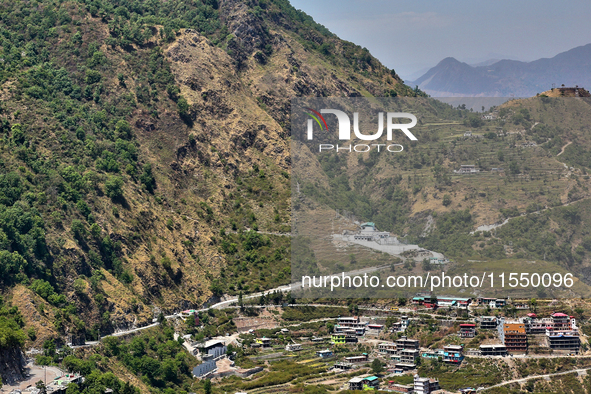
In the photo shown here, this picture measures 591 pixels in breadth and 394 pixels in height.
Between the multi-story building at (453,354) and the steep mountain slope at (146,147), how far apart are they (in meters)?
23.1

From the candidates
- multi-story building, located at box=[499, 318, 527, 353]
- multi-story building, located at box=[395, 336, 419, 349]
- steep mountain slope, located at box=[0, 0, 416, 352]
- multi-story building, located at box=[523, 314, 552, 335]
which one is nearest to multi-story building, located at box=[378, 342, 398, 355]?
multi-story building, located at box=[395, 336, 419, 349]

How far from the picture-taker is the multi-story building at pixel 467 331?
78.8m

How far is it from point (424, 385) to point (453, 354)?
22.6ft

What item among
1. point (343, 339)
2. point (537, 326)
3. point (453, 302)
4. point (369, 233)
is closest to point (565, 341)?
point (537, 326)

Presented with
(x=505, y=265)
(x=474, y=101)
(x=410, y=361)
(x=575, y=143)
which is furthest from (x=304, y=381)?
(x=474, y=101)

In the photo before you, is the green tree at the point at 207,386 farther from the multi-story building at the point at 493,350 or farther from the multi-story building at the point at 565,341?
the multi-story building at the point at 565,341

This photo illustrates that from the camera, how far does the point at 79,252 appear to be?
3014 inches

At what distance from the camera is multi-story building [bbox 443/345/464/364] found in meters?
75.0

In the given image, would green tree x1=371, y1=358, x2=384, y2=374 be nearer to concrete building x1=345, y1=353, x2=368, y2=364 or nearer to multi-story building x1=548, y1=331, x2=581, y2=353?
concrete building x1=345, y1=353, x2=368, y2=364

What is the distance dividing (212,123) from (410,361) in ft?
149

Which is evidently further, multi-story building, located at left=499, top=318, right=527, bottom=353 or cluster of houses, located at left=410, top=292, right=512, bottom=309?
cluster of houses, located at left=410, top=292, right=512, bottom=309

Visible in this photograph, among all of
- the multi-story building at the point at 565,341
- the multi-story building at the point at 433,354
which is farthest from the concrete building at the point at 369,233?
the multi-story building at the point at 565,341

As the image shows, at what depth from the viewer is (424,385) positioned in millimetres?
69375

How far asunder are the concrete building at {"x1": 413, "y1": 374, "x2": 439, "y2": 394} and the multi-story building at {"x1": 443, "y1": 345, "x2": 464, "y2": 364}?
4.97 m
